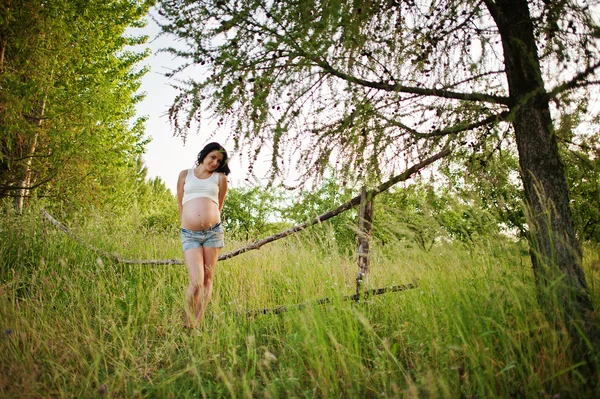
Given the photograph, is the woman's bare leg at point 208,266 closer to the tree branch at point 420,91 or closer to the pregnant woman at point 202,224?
the pregnant woman at point 202,224

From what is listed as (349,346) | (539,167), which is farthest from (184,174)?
(539,167)

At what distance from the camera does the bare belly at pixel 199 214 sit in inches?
161

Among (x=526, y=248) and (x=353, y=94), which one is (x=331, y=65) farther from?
(x=526, y=248)

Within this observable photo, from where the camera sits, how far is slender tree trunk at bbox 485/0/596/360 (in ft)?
8.10

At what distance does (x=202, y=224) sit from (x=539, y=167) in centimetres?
306

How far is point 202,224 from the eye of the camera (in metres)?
4.09

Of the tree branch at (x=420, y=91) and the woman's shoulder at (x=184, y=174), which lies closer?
the tree branch at (x=420, y=91)

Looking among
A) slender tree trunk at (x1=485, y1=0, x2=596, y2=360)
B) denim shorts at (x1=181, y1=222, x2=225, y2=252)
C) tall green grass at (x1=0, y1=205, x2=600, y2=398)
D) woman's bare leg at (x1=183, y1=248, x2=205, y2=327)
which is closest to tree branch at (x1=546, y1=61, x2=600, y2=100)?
slender tree trunk at (x1=485, y1=0, x2=596, y2=360)

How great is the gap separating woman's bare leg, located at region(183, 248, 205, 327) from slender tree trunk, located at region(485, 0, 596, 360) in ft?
9.67

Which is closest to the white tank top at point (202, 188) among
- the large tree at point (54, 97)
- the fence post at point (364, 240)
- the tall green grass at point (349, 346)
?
the tall green grass at point (349, 346)

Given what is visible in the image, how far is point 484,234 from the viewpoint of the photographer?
2879 mm

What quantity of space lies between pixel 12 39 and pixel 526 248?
30.2 feet

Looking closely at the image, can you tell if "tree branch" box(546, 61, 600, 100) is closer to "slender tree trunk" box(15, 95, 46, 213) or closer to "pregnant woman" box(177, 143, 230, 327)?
"pregnant woman" box(177, 143, 230, 327)

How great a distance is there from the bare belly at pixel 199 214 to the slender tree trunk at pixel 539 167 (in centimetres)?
286
